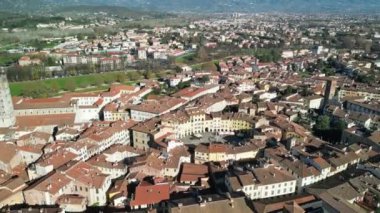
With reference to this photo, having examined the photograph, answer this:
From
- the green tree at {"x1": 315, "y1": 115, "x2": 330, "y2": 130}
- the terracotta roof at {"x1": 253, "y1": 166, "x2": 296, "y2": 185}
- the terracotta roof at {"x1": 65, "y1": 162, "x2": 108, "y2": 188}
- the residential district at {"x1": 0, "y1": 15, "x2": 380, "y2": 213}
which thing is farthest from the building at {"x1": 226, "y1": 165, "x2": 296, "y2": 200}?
the green tree at {"x1": 315, "y1": 115, "x2": 330, "y2": 130}

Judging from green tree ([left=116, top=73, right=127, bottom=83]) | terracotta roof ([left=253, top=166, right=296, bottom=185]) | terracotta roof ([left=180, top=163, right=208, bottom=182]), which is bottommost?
green tree ([left=116, top=73, right=127, bottom=83])

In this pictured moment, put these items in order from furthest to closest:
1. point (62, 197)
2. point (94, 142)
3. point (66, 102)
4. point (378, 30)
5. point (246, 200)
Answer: point (378, 30), point (66, 102), point (94, 142), point (62, 197), point (246, 200)

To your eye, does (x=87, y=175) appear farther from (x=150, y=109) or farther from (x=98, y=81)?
(x=98, y=81)

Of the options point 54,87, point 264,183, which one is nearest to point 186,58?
point 54,87

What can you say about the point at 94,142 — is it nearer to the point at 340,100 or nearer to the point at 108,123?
the point at 108,123

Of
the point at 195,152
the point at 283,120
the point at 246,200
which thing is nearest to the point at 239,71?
the point at 283,120

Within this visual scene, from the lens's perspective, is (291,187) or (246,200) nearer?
(246,200)

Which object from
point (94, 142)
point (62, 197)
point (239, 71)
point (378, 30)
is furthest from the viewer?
point (378, 30)

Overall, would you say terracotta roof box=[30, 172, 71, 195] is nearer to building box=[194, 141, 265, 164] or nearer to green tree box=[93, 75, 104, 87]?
building box=[194, 141, 265, 164]

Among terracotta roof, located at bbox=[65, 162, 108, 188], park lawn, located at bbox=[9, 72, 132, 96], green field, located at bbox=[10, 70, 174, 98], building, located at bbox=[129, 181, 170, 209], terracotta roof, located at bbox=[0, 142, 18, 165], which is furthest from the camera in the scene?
park lawn, located at bbox=[9, 72, 132, 96]
